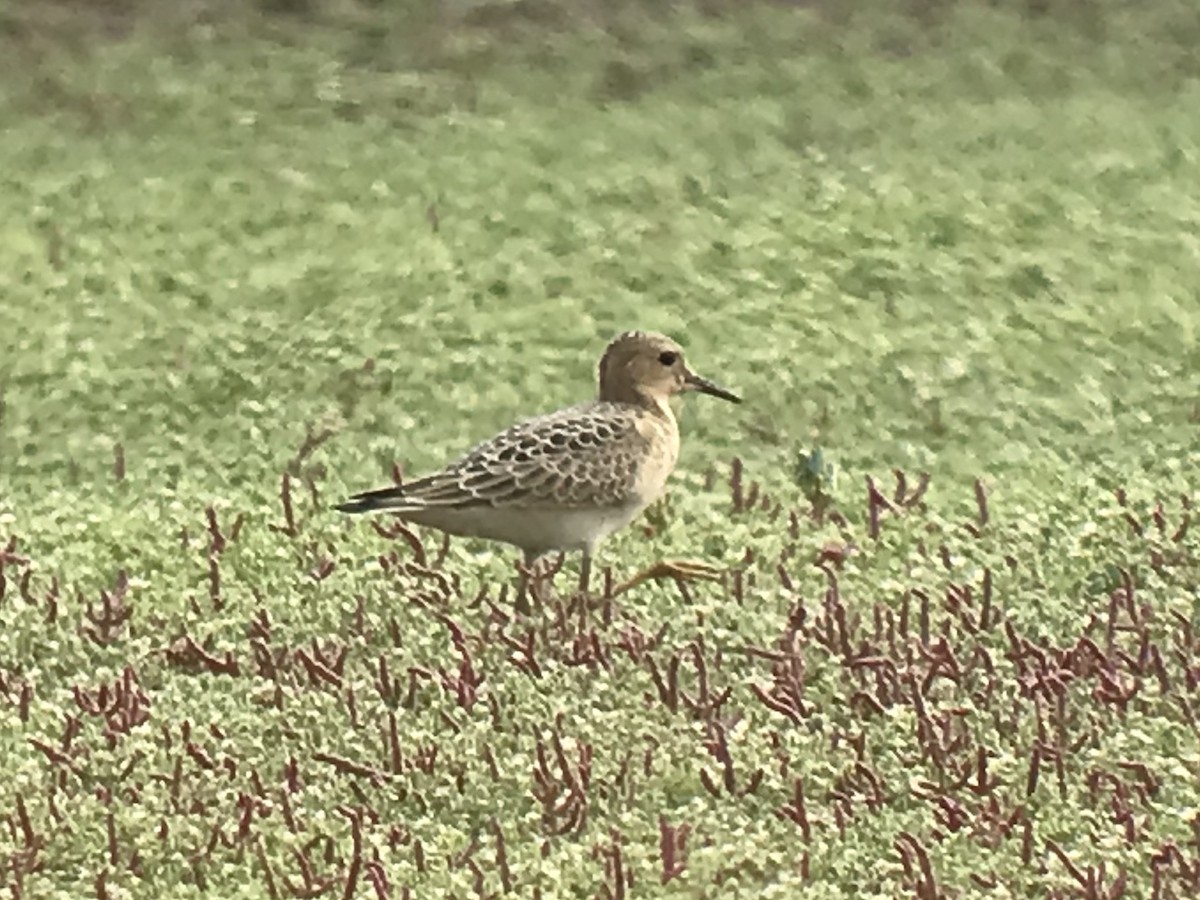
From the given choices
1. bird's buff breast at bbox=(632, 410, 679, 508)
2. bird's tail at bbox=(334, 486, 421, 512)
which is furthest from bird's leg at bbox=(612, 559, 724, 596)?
bird's tail at bbox=(334, 486, 421, 512)

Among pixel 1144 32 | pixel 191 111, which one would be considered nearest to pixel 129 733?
pixel 191 111

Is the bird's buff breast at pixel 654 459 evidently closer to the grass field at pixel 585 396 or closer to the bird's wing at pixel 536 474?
the bird's wing at pixel 536 474

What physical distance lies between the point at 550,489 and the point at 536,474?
3.5 inches

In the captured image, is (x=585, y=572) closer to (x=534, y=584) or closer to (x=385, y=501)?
(x=534, y=584)

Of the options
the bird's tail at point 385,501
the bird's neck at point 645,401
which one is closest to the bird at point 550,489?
the bird's tail at point 385,501

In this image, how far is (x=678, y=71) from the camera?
1706 centimetres

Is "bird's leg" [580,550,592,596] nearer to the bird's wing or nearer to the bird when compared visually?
the bird

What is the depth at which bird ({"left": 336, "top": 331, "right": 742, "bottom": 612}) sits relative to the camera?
9.63 metres

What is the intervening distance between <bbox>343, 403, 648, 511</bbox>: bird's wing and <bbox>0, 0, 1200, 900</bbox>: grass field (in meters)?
0.42

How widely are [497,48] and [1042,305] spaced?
516 cm

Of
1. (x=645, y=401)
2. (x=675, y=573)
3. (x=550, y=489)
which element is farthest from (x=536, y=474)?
(x=645, y=401)

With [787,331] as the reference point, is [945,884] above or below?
above

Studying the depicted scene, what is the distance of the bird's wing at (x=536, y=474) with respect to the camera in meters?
9.62

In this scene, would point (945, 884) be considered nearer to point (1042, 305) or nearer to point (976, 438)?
point (976, 438)
